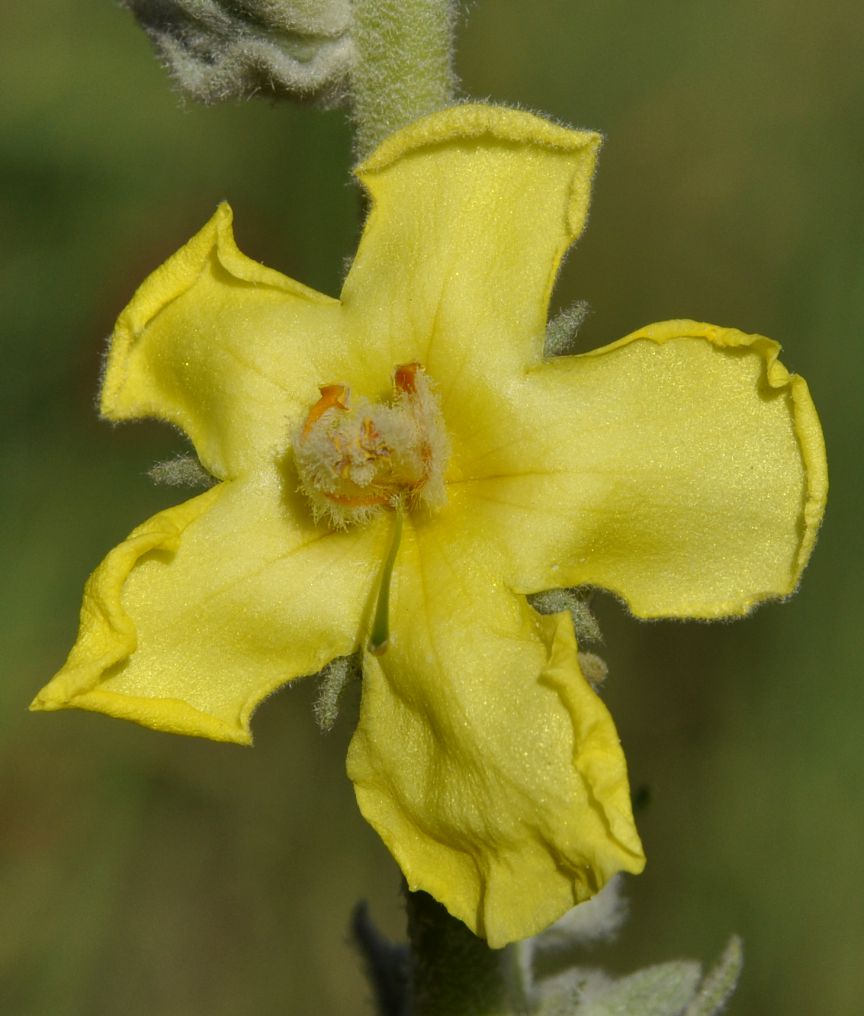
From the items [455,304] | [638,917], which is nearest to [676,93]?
[638,917]

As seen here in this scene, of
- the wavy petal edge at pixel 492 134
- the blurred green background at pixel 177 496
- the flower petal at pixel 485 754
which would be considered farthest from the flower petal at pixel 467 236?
the blurred green background at pixel 177 496

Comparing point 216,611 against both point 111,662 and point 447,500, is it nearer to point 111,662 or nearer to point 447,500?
point 111,662

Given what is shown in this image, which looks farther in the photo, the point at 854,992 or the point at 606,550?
the point at 854,992

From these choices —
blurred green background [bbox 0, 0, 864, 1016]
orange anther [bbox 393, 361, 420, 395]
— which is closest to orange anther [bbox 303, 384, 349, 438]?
orange anther [bbox 393, 361, 420, 395]

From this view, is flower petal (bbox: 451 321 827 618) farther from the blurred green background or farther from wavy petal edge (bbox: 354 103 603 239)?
the blurred green background

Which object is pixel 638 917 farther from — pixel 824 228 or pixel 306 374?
pixel 306 374
